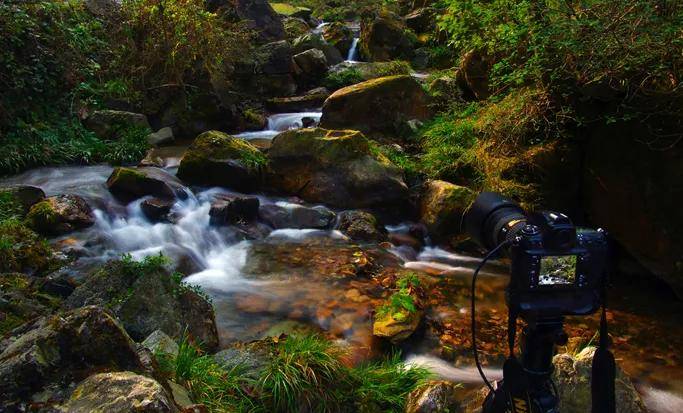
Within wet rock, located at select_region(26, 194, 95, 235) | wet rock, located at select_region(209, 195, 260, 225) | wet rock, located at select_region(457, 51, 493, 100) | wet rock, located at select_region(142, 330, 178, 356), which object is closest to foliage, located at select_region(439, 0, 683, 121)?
wet rock, located at select_region(457, 51, 493, 100)

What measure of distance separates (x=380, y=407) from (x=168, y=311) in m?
1.73

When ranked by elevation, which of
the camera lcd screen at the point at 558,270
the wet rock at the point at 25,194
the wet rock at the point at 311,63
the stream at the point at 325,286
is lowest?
the stream at the point at 325,286

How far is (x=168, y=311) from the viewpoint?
3.82 m

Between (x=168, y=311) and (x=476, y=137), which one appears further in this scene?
(x=476, y=137)

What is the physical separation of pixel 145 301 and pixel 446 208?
417cm

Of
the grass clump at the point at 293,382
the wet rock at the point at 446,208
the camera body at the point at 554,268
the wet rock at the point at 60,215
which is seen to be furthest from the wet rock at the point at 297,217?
the camera body at the point at 554,268

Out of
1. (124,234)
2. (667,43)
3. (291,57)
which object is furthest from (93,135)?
(667,43)

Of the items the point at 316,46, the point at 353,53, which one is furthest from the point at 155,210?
the point at 353,53

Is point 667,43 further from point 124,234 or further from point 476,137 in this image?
point 124,234

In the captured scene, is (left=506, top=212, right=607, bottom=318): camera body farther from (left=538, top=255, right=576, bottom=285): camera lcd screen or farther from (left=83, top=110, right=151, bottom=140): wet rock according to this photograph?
(left=83, top=110, right=151, bottom=140): wet rock

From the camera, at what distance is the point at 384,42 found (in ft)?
52.2

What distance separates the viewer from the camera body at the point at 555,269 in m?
1.57

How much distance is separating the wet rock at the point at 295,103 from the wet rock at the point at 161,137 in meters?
3.15

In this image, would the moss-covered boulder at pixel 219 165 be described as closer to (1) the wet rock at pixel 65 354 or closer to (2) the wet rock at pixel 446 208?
(2) the wet rock at pixel 446 208
